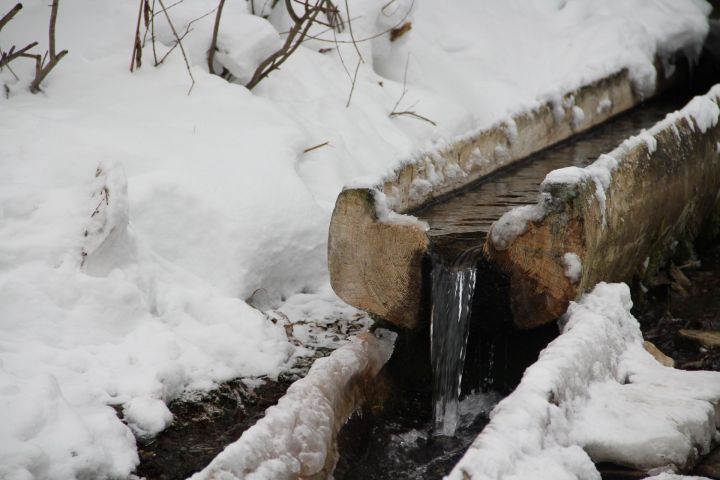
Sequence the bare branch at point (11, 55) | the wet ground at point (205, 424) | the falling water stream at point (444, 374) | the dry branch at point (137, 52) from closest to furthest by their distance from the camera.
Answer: the wet ground at point (205, 424), the falling water stream at point (444, 374), the bare branch at point (11, 55), the dry branch at point (137, 52)

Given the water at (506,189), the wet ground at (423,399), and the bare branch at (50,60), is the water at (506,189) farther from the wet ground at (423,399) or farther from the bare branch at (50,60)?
the bare branch at (50,60)

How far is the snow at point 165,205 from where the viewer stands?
314 centimetres

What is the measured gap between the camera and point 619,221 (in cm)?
375

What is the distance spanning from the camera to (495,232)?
337cm

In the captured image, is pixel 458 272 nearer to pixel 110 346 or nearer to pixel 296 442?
pixel 296 442

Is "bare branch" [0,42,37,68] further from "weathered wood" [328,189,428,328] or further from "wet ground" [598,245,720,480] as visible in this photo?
"wet ground" [598,245,720,480]

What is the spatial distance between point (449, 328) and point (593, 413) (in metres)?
0.83

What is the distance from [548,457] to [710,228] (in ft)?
12.2

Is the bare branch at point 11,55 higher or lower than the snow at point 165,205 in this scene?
higher

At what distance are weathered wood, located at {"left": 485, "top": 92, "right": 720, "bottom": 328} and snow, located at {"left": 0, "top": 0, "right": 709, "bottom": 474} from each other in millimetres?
996

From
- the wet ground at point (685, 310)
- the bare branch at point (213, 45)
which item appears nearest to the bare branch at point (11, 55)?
the bare branch at point (213, 45)

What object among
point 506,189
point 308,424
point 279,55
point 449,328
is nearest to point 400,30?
point 279,55

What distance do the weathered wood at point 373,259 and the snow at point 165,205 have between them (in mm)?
476

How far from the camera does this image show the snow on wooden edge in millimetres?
2447
